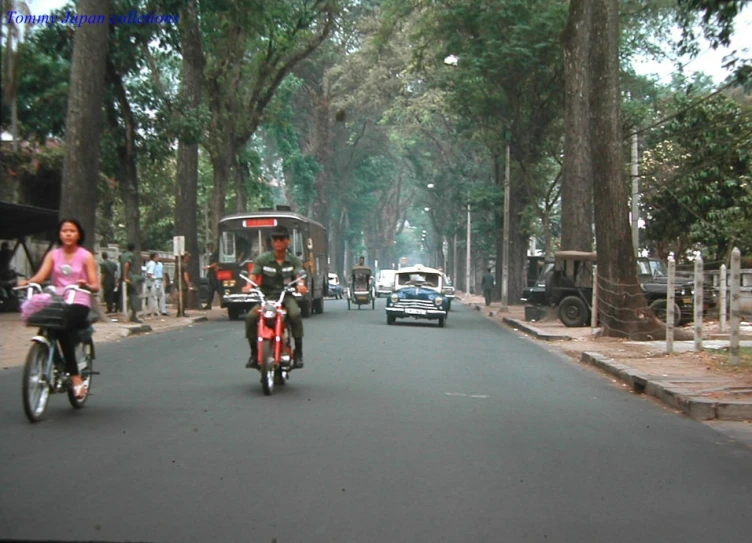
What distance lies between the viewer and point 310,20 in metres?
33.9

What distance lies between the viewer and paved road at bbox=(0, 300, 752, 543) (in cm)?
552

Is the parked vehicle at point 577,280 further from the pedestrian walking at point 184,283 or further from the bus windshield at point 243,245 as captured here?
the pedestrian walking at point 184,283

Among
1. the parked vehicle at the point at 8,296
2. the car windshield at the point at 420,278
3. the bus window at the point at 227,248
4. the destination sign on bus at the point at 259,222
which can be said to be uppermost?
the destination sign on bus at the point at 259,222

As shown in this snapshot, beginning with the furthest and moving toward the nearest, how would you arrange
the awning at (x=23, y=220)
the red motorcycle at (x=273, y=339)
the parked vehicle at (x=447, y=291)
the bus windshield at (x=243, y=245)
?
the bus windshield at (x=243, y=245)
the parked vehicle at (x=447, y=291)
the awning at (x=23, y=220)
the red motorcycle at (x=273, y=339)

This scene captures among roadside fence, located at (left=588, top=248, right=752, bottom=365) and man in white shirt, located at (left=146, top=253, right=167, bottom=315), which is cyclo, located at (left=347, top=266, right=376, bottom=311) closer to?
man in white shirt, located at (left=146, top=253, right=167, bottom=315)

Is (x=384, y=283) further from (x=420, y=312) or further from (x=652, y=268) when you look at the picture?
(x=652, y=268)

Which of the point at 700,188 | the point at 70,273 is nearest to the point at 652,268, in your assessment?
the point at 700,188

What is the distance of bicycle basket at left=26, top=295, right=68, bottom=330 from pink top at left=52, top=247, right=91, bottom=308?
0.27 meters

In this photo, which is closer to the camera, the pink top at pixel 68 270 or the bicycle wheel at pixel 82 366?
the pink top at pixel 68 270

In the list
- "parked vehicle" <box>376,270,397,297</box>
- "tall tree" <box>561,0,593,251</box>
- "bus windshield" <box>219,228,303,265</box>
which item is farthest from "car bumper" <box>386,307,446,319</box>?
"parked vehicle" <box>376,270,397,297</box>

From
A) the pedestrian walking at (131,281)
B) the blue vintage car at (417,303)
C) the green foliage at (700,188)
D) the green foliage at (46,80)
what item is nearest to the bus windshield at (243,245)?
the blue vintage car at (417,303)

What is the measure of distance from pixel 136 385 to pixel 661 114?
35.5 metres

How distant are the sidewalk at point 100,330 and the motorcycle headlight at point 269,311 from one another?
4812mm

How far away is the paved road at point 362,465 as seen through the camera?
5.52m
